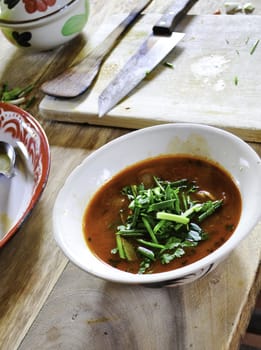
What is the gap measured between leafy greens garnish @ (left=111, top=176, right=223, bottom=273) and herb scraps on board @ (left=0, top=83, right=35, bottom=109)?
0.49m

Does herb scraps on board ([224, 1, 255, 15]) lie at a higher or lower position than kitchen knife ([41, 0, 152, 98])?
higher

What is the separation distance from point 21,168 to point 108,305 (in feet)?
1.07

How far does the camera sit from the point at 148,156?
2.77 ft

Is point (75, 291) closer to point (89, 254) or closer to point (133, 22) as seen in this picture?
point (89, 254)

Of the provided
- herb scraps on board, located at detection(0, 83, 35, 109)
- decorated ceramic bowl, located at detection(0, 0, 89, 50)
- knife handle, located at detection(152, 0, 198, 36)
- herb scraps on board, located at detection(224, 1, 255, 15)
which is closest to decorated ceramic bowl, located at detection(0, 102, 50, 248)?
herb scraps on board, located at detection(0, 83, 35, 109)

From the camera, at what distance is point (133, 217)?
75 centimetres

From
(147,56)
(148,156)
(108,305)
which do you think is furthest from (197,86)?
(108,305)

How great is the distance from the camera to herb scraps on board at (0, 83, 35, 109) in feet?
3.84

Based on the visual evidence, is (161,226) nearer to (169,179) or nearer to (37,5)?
(169,179)

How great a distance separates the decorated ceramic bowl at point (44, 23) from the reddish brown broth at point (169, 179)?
1.69 ft

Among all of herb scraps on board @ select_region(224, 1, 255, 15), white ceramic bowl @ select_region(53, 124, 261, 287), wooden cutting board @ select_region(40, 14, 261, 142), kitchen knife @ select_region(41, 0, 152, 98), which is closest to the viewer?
white ceramic bowl @ select_region(53, 124, 261, 287)

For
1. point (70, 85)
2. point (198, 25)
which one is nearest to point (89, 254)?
point (70, 85)

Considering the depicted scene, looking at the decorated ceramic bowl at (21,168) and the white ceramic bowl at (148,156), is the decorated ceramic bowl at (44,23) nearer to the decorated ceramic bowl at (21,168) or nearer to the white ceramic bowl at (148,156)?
the decorated ceramic bowl at (21,168)

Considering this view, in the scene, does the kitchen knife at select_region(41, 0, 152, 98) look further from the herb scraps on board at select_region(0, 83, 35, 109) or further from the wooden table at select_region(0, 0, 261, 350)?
the wooden table at select_region(0, 0, 261, 350)
